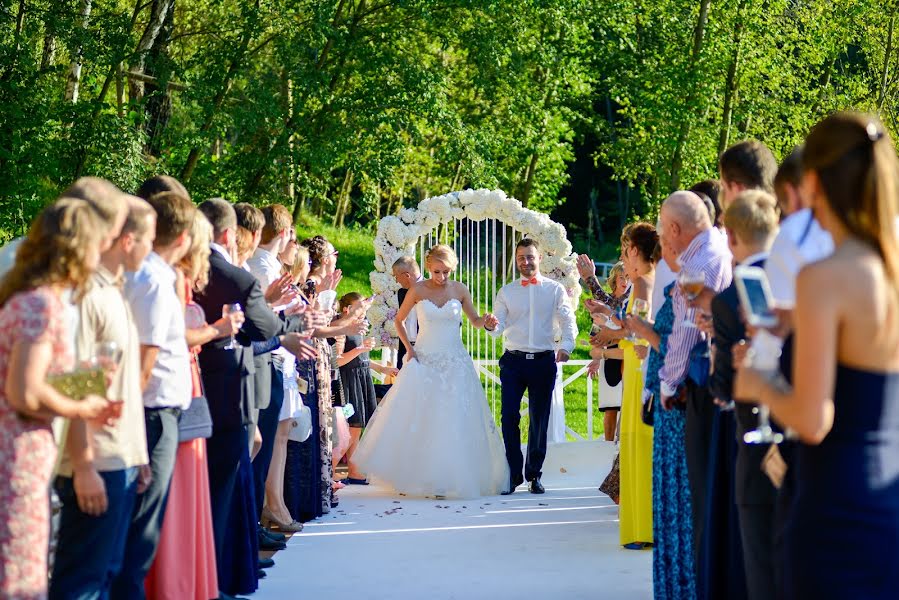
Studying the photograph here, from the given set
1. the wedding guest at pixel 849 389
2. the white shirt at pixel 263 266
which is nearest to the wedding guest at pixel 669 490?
the wedding guest at pixel 849 389

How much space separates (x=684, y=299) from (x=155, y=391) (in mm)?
2175

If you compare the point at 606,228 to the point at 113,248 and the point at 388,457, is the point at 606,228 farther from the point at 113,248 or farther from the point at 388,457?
the point at 113,248

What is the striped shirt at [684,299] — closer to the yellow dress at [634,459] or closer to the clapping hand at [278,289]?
the yellow dress at [634,459]

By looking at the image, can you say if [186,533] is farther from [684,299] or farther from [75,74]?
[75,74]

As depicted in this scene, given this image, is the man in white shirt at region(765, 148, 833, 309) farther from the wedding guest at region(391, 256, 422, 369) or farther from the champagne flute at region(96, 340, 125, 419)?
the wedding guest at region(391, 256, 422, 369)

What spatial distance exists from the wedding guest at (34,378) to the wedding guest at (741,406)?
2.13 metres

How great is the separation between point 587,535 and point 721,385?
3.82 metres

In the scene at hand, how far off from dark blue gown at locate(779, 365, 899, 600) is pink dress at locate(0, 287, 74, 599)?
7.33 ft

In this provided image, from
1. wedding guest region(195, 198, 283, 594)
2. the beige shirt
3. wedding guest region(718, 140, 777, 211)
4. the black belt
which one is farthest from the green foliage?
wedding guest region(718, 140, 777, 211)

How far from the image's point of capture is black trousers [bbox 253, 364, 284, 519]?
6957 mm

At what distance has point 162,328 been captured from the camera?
14.8ft

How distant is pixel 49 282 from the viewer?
12.3ft

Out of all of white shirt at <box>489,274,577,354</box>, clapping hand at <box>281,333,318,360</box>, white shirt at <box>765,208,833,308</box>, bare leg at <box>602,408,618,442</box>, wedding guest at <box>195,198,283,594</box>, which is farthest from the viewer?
bare leg at <box>602,408,618,442</box>

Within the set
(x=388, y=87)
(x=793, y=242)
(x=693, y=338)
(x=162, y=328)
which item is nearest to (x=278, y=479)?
(x=162, y=328)
